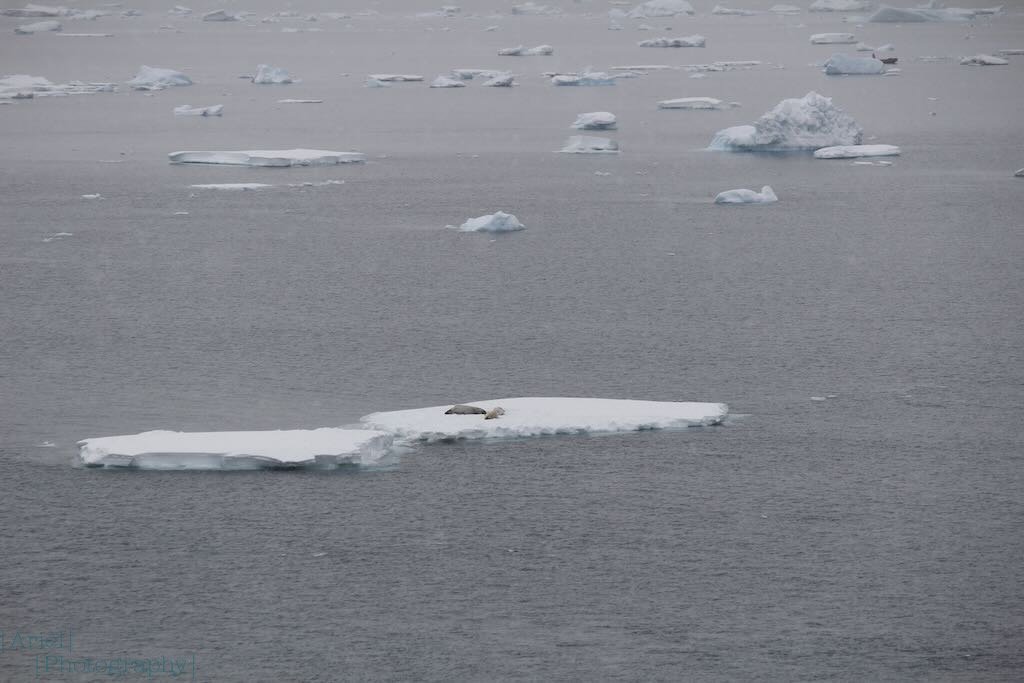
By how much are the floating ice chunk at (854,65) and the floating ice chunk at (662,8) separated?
62200 mm

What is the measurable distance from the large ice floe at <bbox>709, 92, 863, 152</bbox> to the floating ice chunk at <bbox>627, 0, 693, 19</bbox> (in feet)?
275

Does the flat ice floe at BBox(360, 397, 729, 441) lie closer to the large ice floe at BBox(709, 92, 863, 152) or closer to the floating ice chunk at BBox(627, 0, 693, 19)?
the large ice floe at BBox(709, 92, 863, 152)

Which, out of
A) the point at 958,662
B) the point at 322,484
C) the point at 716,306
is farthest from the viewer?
the point at 716,306

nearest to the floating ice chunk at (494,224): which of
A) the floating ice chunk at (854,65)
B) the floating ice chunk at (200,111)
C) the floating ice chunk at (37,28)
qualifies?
the floating ice chunk at (200,111)

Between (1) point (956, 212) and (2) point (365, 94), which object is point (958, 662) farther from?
(2) point (365, 94)

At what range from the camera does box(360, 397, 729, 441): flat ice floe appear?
10.1 meters

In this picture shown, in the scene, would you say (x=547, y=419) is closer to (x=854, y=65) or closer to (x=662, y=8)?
(x=854, y=65)

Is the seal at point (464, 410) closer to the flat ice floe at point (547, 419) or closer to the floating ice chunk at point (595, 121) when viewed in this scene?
the flat ice floe at point (547, 419)

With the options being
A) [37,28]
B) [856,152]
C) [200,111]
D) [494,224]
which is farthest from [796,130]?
[37,28]

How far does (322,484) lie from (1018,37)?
239ft

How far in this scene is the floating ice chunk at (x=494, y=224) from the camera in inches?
769

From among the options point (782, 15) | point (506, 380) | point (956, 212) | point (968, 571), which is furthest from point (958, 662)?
point (782, 15)

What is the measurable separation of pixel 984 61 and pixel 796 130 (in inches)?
1177

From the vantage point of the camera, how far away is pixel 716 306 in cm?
1464
